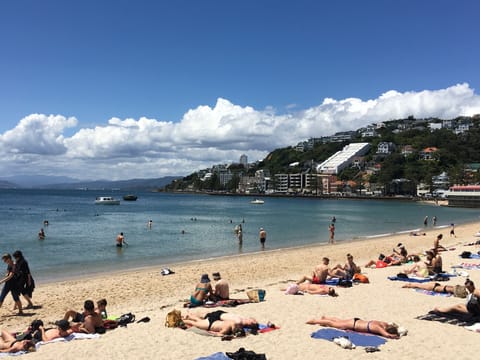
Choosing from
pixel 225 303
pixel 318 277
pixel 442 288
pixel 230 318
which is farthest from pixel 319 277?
pixel 230 318

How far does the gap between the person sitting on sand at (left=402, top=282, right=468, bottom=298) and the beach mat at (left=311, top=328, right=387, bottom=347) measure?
14.4 feet

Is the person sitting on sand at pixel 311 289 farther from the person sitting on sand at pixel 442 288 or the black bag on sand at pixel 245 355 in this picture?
the black bag on sand at pixel 245 355

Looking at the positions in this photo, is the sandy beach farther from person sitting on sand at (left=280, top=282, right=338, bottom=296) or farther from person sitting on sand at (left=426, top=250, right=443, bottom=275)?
person sitting on sand at (left=426, top=250, right=443, bottom=275)

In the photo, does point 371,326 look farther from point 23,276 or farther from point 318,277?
point 23,276

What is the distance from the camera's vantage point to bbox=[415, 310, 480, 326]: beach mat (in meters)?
8.80

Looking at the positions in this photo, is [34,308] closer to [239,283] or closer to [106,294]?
[106,294]

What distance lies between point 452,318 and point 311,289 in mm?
3949

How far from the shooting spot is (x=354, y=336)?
26.3 ft

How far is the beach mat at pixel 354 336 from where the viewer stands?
7724mm

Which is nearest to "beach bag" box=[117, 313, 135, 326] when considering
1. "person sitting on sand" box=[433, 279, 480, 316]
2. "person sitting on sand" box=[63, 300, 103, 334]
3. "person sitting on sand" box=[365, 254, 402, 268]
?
"person sitting on sand" box=[63, 300, 103, 334]

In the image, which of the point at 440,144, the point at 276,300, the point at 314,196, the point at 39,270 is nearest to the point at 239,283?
the point at 276,300

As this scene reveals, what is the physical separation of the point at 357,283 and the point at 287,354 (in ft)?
22.7

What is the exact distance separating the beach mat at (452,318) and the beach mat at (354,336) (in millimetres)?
1974

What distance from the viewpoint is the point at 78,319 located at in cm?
912
